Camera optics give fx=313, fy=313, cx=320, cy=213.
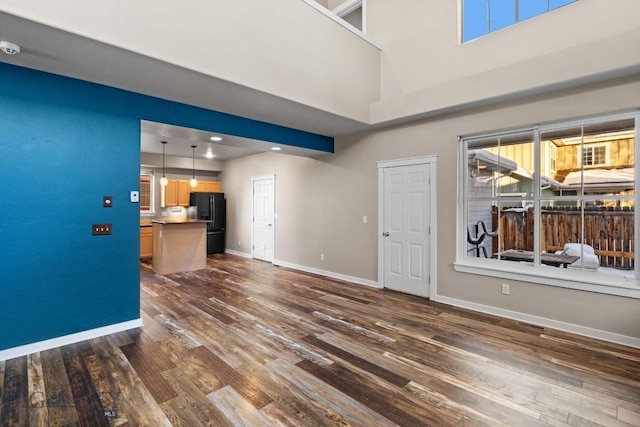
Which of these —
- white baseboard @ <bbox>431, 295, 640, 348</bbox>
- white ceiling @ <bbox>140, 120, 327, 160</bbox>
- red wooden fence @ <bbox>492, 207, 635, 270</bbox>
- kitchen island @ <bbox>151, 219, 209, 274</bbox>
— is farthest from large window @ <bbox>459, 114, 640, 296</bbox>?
kitchen island @ <bbox>151, 219, 209, 274</bbox>

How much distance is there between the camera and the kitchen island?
618 centimetres

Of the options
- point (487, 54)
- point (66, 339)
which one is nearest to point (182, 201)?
point (66, 339)

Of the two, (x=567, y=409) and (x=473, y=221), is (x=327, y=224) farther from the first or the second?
(x=567, y=409)

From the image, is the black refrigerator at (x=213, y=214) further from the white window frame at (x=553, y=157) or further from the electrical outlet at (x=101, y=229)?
the white window frame at (x=553, y=157)

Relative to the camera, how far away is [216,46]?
3043 millimetres

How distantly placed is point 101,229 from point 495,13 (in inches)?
210

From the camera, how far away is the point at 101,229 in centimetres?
329

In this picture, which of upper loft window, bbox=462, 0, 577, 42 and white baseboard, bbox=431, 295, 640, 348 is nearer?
white baseboard, bbox=431, 295, 640, 348

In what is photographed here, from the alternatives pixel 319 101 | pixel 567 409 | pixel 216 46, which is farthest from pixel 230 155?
pixel 567 409

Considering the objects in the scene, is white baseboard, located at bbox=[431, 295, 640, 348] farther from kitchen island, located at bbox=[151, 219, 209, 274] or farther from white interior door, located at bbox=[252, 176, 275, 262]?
kitchen island, located at bbox=[151, 219, 209, 274]

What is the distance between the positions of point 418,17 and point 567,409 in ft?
15.9

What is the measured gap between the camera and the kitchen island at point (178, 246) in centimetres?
618

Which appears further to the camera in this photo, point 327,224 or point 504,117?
point 327,224

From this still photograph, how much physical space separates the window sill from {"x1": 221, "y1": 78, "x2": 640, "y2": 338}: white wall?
0.24 feet
